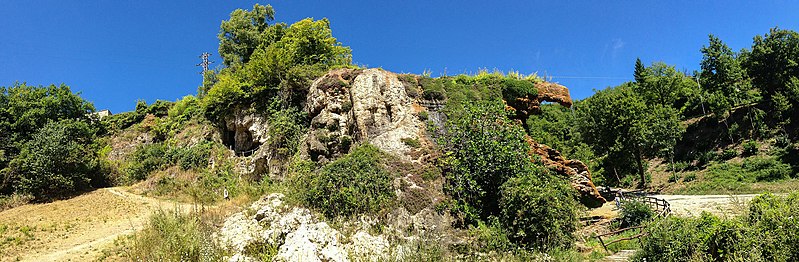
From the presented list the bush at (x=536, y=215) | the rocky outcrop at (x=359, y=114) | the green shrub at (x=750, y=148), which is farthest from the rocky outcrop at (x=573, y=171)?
the green shrub at (x=750, y=148)

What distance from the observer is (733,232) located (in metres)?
7.93

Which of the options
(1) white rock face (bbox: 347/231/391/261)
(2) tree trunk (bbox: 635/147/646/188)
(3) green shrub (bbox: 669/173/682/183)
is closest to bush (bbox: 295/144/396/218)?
(1) white rock face (bbox: 347/231/391/261)

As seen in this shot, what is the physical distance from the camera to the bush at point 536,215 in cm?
997

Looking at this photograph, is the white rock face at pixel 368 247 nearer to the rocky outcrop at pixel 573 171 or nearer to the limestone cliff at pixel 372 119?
the limestone cliff at pixel 372 119

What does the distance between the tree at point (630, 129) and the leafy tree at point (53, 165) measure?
128ft

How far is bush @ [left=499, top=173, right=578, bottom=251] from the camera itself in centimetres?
997

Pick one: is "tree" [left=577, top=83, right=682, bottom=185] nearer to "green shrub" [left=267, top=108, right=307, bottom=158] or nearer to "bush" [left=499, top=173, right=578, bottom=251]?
"bush" [left=499, top=173, right=578, bottom=251]

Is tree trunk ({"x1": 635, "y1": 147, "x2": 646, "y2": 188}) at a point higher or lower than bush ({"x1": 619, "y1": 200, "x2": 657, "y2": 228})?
higher

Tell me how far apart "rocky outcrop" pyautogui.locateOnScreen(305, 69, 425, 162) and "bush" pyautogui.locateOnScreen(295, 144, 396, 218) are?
1.64 meters

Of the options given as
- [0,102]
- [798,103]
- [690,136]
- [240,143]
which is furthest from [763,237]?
[690,136]

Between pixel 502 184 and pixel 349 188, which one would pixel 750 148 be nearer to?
pixel 502 184

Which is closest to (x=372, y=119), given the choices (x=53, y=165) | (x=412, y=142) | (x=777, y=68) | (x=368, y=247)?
(x=412, y=142)

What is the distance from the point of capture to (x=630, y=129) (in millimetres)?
35750

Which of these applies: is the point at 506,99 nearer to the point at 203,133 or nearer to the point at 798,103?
the point at 203,133
